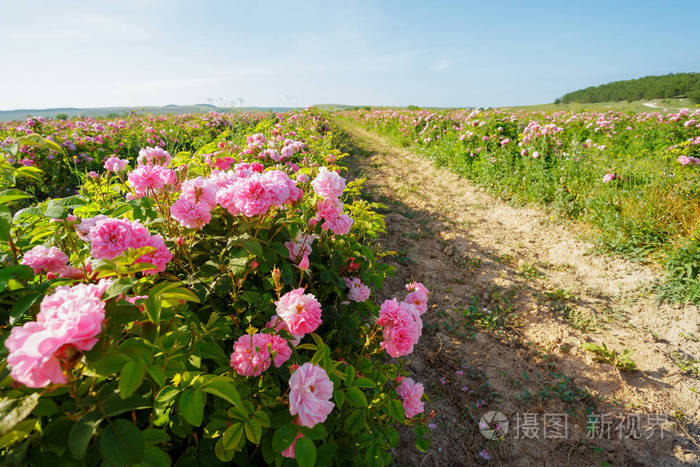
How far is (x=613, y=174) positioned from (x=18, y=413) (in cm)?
602

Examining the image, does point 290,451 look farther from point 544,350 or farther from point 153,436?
point 544,350

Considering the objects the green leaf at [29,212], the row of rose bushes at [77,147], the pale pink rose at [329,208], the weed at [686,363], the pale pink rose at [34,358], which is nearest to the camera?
the pale pink rose at [34,358]

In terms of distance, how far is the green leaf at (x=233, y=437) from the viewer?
0.84m

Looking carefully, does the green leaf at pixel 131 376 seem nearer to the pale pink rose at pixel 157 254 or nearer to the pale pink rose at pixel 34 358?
the pale pink rose at pixel 34 358

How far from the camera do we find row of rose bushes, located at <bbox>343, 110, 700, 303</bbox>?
3.54 m

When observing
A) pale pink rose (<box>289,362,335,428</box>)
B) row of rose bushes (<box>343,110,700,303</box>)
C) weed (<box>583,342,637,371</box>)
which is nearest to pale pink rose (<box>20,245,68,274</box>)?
pale pink rose (<box>289,362,335,428</box>)

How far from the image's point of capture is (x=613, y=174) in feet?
14.5

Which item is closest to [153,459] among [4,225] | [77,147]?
[4,225]

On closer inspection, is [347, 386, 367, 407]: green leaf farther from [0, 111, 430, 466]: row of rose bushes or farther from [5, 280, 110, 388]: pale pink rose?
[5, 280, 110, 388]: pale pink rose

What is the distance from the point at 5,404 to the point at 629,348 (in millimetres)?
3853

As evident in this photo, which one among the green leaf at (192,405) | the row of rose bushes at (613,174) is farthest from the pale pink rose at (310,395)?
the row of rose bushes at (613,174)

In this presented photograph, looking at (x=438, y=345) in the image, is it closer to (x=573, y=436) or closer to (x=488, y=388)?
(x=488, y=388)

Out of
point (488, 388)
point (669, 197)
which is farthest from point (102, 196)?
point (669, 197)

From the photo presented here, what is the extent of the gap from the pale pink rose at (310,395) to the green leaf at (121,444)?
356 mm
